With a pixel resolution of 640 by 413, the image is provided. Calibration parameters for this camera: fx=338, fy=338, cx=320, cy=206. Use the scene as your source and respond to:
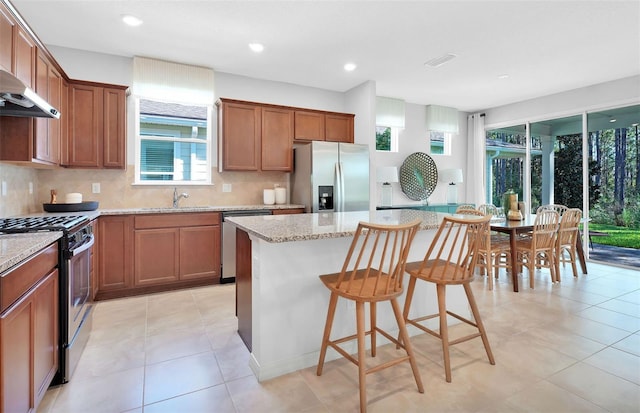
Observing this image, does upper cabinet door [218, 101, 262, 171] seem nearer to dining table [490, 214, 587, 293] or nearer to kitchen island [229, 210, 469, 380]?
kitchen island [229, 210, 469, 380]

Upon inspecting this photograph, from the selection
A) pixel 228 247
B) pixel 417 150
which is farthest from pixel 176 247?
pixel 417 150

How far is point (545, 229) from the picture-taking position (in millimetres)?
3938

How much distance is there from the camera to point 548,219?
3963 millimetres

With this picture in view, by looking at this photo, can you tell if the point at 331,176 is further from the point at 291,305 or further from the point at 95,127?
the point at 95,127

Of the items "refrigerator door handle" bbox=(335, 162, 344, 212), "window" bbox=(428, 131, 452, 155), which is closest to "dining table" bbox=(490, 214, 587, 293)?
"refrigerator door handle" bbox=(335, 162, 344, 212)

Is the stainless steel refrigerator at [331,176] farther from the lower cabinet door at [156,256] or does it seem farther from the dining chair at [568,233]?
the dining chair at [568,233]

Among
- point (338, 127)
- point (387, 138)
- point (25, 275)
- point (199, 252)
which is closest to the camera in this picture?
point (25, 275)

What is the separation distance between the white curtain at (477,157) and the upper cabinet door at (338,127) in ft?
9.82

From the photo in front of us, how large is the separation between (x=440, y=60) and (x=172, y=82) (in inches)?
129

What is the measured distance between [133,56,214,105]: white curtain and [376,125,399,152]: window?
298 cm

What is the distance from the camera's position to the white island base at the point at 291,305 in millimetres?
2020

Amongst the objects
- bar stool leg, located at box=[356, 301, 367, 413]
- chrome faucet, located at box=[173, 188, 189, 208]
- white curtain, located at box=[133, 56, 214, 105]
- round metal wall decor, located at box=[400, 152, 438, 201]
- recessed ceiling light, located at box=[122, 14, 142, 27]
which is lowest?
bar stool leg, located at box=[356, 301, 367, 413]

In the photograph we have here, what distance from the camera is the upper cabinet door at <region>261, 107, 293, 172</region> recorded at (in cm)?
450

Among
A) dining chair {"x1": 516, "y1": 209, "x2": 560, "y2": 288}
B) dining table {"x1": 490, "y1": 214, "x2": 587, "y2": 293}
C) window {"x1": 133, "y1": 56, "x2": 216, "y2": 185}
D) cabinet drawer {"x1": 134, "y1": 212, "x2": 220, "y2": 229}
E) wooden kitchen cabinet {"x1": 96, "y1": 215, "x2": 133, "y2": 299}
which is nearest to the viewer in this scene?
wooden kitchen cabinet {"x1": 96, "y1": 215, "x2": 133, "y2": 299}
